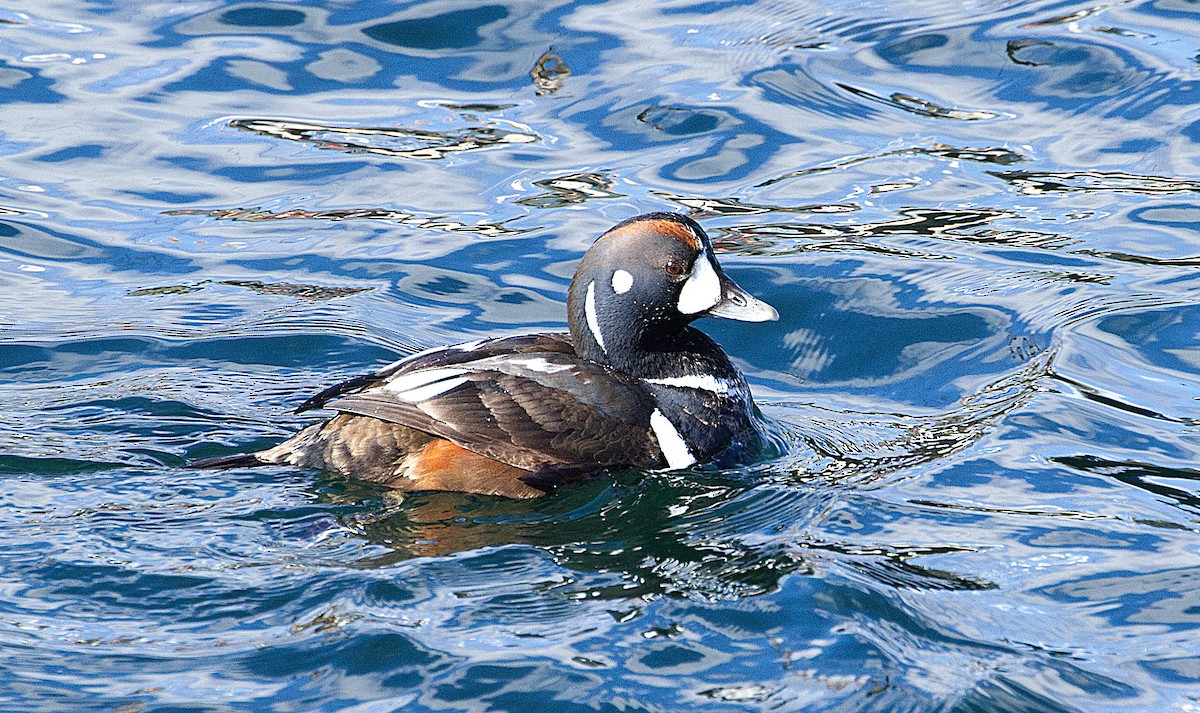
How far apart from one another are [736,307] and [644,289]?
445 mm

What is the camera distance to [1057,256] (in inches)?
332

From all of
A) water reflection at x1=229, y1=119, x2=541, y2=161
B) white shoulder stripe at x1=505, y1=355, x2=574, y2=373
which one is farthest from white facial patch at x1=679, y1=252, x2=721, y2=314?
water reflection at x1=229, y1=119, x2=541, y2=161

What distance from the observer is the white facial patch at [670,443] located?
6.21 metres

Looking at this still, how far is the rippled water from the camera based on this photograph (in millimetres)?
4898

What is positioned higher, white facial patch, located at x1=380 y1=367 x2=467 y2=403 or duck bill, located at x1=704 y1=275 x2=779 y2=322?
duck bill, located at x1=704 y1=275 x2=779 y2=322

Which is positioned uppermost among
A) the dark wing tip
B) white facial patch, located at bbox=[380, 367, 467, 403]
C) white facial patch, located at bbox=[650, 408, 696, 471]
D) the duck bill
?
the duck bill

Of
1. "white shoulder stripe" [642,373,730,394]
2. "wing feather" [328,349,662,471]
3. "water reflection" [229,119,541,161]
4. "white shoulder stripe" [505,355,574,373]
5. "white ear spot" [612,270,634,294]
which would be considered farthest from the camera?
"water reflection" [229,119,541,161]

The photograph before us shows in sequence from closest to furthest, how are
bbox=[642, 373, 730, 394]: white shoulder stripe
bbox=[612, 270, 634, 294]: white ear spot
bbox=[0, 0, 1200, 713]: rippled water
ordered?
bbox=[0, 0, 1200, 713]: rippled water
bbox=[612, 270, 634, 294]: white ear spot
bbox=[642, 373, 730, 394]: white shoulder stripe

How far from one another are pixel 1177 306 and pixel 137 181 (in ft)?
20.9

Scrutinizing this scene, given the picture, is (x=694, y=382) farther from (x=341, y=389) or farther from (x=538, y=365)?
(x=341, y=389)

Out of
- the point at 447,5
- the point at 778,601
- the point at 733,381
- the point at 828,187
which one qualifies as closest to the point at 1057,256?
the point at 828,187

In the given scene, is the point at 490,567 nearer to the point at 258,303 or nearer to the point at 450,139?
the point at 258,303

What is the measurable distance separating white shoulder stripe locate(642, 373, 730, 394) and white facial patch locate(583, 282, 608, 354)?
282 mm

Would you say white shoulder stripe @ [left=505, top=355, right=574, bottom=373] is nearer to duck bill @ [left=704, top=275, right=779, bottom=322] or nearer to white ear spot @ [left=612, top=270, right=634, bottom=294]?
white ear spot @ [left=612, top=270, right=634, bottom=294]
